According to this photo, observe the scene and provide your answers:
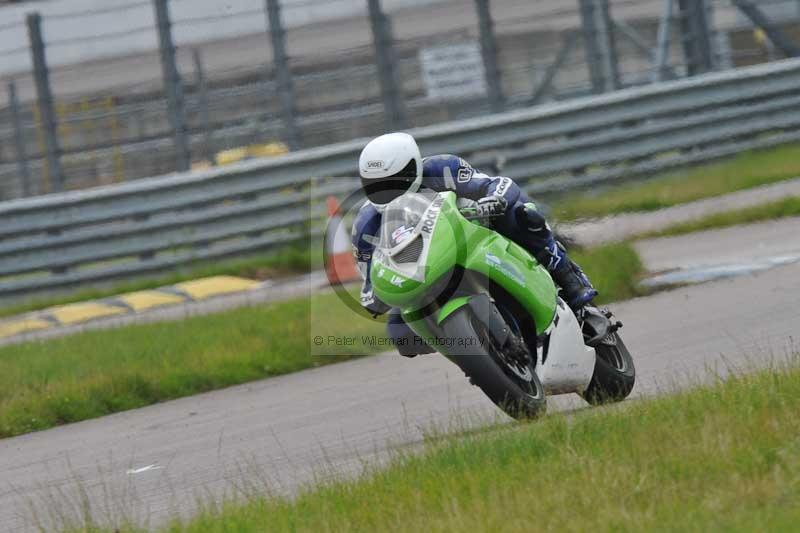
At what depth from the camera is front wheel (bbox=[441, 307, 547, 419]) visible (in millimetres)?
6559

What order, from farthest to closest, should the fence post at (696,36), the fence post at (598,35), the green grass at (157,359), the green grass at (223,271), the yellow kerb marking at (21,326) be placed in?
the fence post at (696,36), the fence post at (598,35), the green grass at (223,271), the yellow kerb marking at (21,326), the green grass at (157,359)

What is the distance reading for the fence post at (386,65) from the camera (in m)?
15.9

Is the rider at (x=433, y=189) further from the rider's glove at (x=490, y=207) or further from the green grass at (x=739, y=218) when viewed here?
the green grass at (x=739, y=218)

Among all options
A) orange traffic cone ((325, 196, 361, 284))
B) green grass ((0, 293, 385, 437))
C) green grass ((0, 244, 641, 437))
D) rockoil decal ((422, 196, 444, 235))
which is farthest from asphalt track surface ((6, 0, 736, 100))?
rockoil decal ((422, 196, 444, 235))

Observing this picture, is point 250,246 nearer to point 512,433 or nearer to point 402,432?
point 402,432

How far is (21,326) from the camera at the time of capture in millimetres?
14414

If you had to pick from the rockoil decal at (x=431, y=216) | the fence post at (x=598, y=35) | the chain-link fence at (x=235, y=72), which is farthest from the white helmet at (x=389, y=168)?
the fence post at (x=598, y=35)

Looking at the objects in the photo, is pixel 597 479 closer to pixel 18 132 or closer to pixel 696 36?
pixel 18 132

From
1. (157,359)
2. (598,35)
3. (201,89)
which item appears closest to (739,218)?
(598,35)

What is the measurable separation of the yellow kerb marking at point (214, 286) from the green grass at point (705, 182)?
3.41 metres

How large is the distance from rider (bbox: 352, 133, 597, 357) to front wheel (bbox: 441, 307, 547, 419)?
0.44 m

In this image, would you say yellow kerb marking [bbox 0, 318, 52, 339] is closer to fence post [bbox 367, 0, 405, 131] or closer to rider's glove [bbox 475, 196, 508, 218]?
fence post [bbox 367, 0, 405, 131]

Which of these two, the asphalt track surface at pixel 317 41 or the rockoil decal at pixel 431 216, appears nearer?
the rockoil decal at pixel 431 216

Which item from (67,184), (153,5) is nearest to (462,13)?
(153,5)
